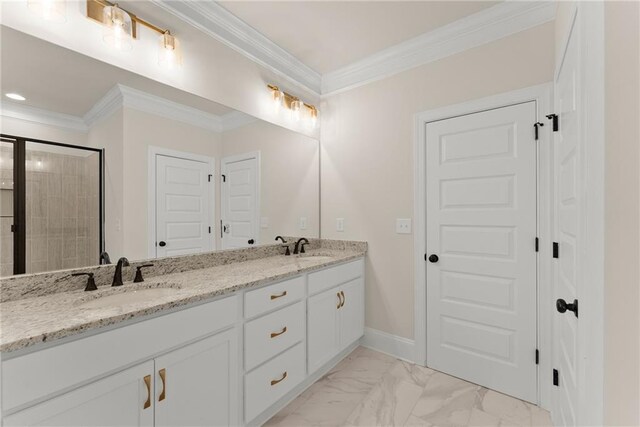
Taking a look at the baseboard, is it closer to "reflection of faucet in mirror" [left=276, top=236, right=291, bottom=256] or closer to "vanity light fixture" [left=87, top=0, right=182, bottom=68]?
→ "reflection of faucet in mirror" [left=276, top=236, right=291, bottom=256]

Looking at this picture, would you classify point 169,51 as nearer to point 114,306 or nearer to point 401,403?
point 114,306

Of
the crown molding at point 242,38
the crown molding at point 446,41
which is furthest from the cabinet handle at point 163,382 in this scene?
the crown molding at point 446,41

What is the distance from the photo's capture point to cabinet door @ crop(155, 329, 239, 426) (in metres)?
1.23

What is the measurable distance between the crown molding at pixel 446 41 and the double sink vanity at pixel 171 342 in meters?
1.76

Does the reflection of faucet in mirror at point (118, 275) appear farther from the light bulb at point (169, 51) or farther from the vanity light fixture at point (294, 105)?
the vanity light fixture at point (294, 105)

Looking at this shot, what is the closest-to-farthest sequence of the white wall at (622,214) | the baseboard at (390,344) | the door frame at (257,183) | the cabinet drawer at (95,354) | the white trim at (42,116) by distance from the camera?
the white wall at (622,214), the cabinet drawer at (95,354), the white trim at (42,116), the door frame at (257,183), the baseboard at (390,344)

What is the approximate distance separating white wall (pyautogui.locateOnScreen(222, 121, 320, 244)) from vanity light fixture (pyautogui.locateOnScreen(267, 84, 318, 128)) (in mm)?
180

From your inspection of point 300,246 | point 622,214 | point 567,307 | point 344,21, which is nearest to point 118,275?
point 300,246

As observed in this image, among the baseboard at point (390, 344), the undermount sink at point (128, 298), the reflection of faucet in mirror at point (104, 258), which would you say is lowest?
the baseboard at point (390, 344)

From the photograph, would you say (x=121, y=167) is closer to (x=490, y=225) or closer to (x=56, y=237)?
(x=56, y=237)

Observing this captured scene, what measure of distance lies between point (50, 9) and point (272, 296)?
1818 mm

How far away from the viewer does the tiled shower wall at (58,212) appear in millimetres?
1354

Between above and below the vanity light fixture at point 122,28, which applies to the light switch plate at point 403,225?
below

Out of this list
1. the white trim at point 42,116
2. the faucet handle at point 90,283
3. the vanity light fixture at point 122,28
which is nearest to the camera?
the white trim at point 42,116
